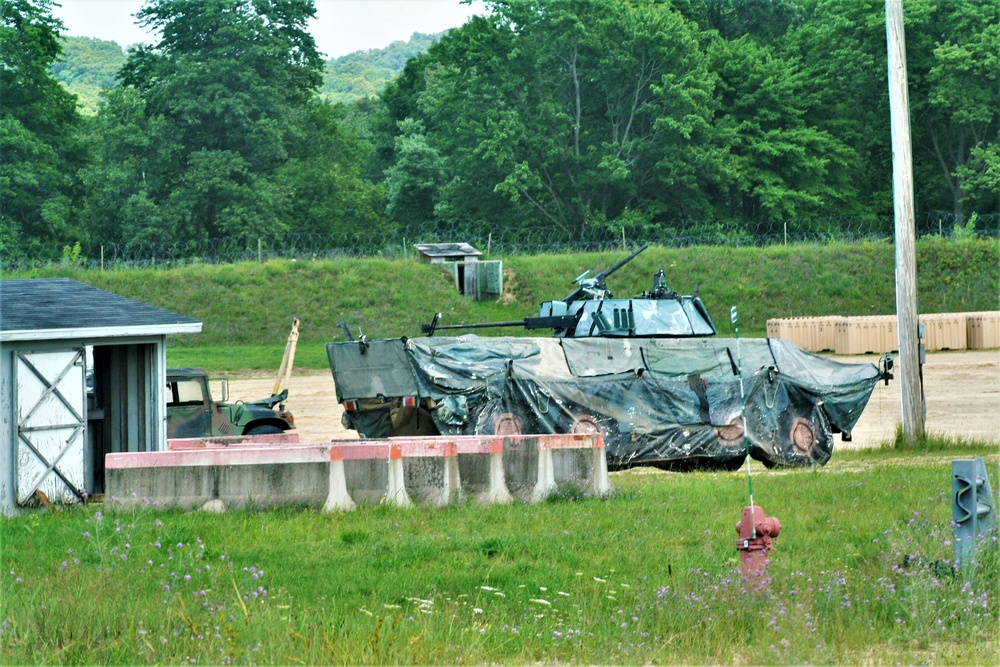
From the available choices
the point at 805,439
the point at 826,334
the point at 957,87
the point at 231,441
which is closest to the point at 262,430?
the point at 231,441

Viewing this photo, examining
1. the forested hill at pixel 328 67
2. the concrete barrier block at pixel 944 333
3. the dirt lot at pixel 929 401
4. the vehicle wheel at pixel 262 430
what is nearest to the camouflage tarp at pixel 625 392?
the vehicle wheel at pixel 262 430

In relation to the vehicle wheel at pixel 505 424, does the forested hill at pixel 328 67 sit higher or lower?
higher

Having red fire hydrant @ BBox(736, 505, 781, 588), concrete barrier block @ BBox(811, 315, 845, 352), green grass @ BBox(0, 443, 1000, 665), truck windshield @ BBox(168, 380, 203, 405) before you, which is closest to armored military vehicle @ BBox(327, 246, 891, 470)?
truck windshield @ BBox(168, 380, 203, 405)

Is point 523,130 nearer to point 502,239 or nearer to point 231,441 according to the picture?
point 502,239

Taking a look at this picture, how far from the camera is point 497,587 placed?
10.0 meters

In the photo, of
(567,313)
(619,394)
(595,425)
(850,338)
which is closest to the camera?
(595,425)

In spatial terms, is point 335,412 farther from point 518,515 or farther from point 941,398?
point 518,515

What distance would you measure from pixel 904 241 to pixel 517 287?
29.0 metres

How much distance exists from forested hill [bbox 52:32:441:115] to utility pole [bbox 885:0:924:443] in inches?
3367

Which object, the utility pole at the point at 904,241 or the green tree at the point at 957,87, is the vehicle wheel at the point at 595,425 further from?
the green tree at the point at 957,87

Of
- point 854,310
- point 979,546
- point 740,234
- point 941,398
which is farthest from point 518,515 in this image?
point 740,234

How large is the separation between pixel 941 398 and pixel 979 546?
66.3 feet

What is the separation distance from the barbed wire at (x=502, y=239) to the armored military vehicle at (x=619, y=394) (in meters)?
32.4

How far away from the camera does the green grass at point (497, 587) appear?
794 centimetres
